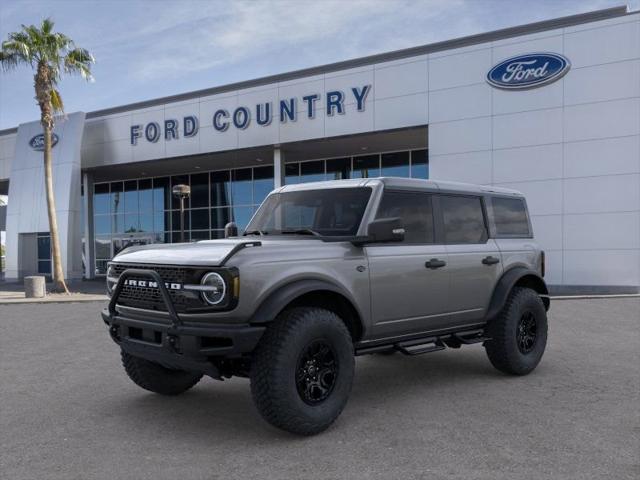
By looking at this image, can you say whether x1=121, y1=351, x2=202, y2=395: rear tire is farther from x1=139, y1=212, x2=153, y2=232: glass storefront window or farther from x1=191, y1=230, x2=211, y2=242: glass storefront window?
x1=139, y1=212, x2=153, y2=232: glass storefront window

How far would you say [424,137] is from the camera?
69.1 ft

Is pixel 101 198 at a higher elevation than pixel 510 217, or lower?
higher

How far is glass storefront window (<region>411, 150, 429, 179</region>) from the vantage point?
22.6 metres

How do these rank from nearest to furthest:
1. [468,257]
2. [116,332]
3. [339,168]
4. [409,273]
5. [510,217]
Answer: [116,332], [409,273], [468,257], [510,217], [339,168]

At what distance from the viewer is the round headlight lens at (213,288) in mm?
3930

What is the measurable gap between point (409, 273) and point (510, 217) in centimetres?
208

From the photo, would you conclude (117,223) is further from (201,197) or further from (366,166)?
(366,166)

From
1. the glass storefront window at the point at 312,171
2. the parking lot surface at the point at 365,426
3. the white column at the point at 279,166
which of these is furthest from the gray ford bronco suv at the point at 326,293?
the glass storefront window at the point at 312,171

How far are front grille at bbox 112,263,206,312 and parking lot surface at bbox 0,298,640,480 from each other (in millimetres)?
1011

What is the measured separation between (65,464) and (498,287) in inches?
173

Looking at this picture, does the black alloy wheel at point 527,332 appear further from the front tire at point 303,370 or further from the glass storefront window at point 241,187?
the glass storefront window at point 241,187

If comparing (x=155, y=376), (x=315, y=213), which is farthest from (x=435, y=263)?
(x=155, y=376)

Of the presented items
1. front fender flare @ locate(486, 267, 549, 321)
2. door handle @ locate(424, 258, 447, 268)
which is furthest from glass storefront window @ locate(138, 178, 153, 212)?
door handle @ locate(424, 258, 447, 268)

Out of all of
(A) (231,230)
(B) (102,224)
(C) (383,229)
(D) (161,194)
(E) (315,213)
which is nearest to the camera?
(C) (383,229)
